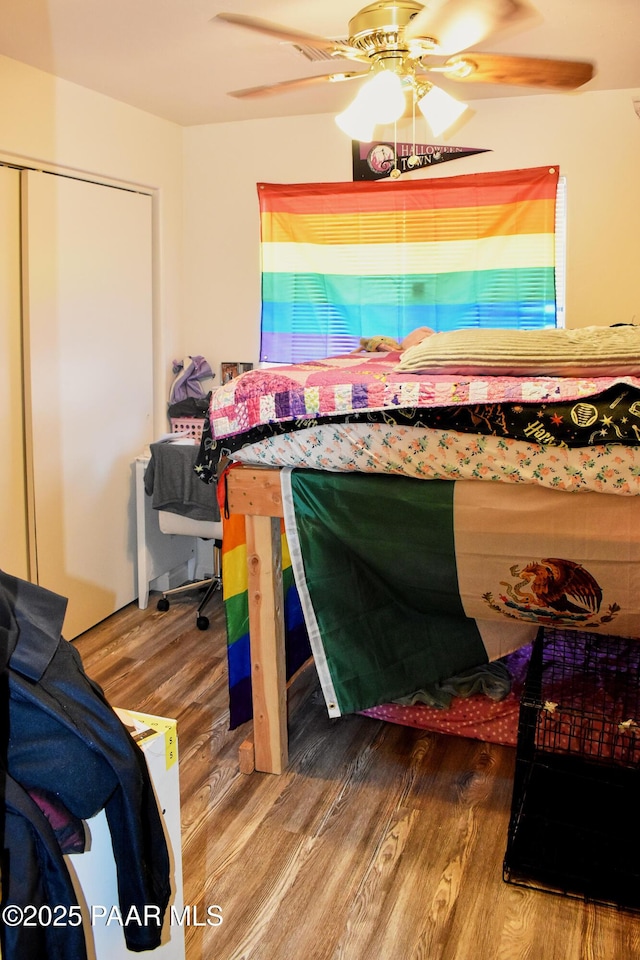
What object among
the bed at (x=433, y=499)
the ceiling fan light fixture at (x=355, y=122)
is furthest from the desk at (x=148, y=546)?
the ceiling fan light fixture at (x=355, y=122)

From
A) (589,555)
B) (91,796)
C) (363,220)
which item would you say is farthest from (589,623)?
(363,220)

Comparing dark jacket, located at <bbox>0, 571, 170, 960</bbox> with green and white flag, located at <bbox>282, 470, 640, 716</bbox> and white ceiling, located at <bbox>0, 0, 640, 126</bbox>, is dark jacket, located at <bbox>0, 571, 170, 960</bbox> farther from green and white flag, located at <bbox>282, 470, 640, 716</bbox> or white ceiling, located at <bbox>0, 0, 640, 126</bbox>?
white ceiling, located at <bbox>0, 0, 640, 126</bbox>

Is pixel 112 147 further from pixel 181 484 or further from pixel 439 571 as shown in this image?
pixel 439 571

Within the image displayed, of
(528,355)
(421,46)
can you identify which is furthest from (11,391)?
(528,355)

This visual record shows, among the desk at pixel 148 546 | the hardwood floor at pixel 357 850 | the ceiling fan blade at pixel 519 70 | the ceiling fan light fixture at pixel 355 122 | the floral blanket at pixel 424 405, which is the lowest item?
the hardwood floor at pixel 357 850

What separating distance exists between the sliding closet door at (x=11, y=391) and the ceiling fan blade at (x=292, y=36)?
4.69 ft

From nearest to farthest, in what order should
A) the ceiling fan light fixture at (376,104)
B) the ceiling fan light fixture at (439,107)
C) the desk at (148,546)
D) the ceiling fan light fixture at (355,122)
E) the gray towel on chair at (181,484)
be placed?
1. the ceiling fan light fixture at (376,104)
2. the ceiling fan light fixture at (355,122)
3. the ceiling fan light fixture at (439,107)
4. the gray towel on chair at (181,484)
5. the desk at (148,546)

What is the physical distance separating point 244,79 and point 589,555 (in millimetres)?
2387

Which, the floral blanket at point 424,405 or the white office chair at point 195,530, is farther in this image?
the white office chair at point 195,530

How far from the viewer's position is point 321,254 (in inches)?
157

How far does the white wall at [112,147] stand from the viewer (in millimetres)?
3197

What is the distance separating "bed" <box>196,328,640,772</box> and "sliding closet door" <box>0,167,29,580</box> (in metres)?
1.22

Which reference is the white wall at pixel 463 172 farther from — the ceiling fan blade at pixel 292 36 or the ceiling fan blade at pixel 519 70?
the ceiling fan blade at pixel 292 36

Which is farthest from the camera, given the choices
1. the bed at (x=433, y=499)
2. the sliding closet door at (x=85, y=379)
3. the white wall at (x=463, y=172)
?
the white wall at (x=463, y=172)
